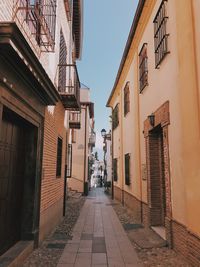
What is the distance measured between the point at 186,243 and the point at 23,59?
437 cm

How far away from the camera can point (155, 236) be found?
22.2ft

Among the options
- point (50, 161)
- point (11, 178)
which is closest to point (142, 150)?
point (50, 161)

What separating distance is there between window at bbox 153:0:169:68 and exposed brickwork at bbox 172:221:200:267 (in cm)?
412

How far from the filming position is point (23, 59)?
3809mm

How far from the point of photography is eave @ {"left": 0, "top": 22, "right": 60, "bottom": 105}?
3179 millimetres

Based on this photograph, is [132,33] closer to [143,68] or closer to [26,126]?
[143,68]

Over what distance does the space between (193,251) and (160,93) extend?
3973 mm

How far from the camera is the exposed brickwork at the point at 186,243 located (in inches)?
174

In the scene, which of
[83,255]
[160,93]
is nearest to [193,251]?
[83,255]

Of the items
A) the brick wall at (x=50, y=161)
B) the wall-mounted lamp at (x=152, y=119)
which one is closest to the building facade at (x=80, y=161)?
the brick wall at (x=50, y=161)

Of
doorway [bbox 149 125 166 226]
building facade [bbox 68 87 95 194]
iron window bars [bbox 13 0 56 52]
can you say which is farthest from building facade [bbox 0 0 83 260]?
building facade [bbox 68 87 95 194]

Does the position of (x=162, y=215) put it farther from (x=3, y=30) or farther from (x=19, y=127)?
(x=3, y=30)

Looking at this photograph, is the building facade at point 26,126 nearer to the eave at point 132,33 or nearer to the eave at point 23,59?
the eave at point 23,59

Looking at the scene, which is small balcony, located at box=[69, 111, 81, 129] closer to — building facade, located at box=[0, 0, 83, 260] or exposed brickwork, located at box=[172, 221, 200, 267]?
building facade, located at box=[0, 0, 83, 260]
